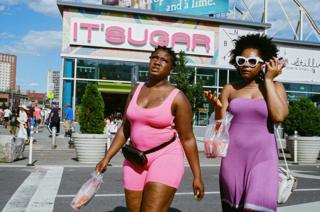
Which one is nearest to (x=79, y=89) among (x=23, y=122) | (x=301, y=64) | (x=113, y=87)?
(x=113, y=87)

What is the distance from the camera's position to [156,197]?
11.0 feet

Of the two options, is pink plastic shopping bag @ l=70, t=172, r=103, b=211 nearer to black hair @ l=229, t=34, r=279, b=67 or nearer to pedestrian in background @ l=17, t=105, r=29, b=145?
black hair @ l=229, t=34, r=279, b=67

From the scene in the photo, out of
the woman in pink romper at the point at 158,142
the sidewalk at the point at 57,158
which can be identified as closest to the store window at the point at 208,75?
the sidewalk at the point at 57,158

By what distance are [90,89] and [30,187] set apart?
519 cm

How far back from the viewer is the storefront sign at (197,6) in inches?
1315

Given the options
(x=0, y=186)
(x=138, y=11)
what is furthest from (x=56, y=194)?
(x=138, y=11)

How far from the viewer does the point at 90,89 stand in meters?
12.8

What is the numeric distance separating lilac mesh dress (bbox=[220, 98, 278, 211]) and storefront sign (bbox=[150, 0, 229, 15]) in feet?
102

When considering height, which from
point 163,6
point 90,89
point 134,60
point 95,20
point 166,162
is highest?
point 163,6

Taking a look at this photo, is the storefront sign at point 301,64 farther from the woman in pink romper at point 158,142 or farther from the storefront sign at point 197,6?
the woman in pink romper at point 158,142

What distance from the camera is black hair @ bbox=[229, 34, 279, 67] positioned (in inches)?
135

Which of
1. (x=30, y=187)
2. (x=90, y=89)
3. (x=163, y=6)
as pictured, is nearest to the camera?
(x=30, y=187)

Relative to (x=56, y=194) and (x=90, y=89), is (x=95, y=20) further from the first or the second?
(x=56, y=194)

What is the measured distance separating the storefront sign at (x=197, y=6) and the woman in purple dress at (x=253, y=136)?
1213 inches
